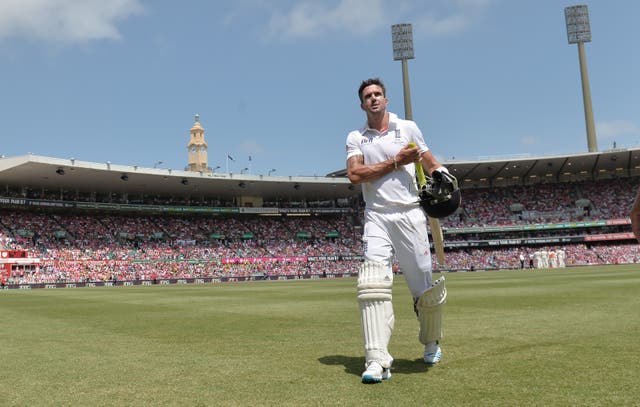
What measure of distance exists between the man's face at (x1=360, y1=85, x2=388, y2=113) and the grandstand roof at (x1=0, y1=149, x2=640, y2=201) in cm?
5029

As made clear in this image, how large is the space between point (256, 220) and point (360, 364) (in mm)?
67004

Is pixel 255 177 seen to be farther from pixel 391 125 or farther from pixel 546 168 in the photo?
pixel 391 125

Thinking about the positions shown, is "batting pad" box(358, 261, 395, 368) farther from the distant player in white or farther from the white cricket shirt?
the white cricket shirt

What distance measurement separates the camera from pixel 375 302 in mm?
4742

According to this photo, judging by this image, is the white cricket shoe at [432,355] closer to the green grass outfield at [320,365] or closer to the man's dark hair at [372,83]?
the green grass outfield at [320,365]

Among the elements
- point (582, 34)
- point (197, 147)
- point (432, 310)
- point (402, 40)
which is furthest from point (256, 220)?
point (432, 310)

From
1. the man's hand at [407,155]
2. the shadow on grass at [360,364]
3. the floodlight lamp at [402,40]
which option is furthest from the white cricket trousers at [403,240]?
the floodlight lamp at [402,40]

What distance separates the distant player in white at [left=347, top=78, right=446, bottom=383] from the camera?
4754mm

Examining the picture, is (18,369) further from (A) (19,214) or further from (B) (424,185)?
(A) (19,214)

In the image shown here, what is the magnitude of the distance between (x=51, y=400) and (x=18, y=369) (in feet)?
5.84

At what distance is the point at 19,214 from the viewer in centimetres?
5638

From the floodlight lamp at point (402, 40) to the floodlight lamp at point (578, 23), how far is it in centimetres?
2207

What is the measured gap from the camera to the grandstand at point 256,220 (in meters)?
52.6

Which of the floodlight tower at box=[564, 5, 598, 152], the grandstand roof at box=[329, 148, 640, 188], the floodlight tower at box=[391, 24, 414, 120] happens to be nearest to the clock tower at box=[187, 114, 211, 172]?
the grandstand roof at box=[329, 148, 640, 188]
